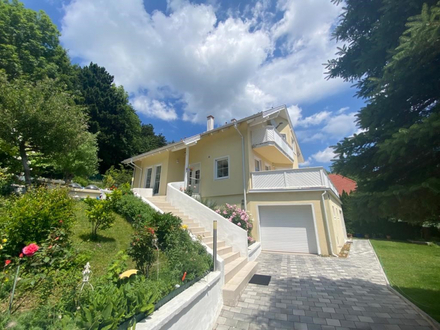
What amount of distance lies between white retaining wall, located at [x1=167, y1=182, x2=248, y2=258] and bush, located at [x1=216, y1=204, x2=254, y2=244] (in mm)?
1825

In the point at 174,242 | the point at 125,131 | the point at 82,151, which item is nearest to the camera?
the point at 174,242

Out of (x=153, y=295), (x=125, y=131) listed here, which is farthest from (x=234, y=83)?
(x=125, y=131)

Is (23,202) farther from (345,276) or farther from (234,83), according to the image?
(234,83)

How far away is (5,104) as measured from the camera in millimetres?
6355

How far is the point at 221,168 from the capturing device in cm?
1241

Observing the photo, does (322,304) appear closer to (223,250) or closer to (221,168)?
(223,250)

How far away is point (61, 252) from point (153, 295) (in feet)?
6.69

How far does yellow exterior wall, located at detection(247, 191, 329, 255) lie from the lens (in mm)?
9078

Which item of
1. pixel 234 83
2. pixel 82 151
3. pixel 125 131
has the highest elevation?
pixel 125 131

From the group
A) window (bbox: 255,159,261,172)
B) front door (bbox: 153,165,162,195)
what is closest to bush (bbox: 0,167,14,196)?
front door (bbox: 153,165,162,195)

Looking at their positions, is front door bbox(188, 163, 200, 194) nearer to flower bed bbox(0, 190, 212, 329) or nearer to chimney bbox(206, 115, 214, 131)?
chimney bbox(206, 115, 214, 131)

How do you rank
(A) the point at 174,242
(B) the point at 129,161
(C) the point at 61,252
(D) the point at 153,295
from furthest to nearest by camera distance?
(B) the point at 129,161
(A) the point at 174,242
(C) the point at 61,252
(D) the point at 153,295

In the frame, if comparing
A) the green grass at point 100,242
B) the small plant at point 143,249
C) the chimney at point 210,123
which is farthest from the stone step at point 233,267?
the chimney at point 210,123

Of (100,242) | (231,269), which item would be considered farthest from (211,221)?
(100,242)
